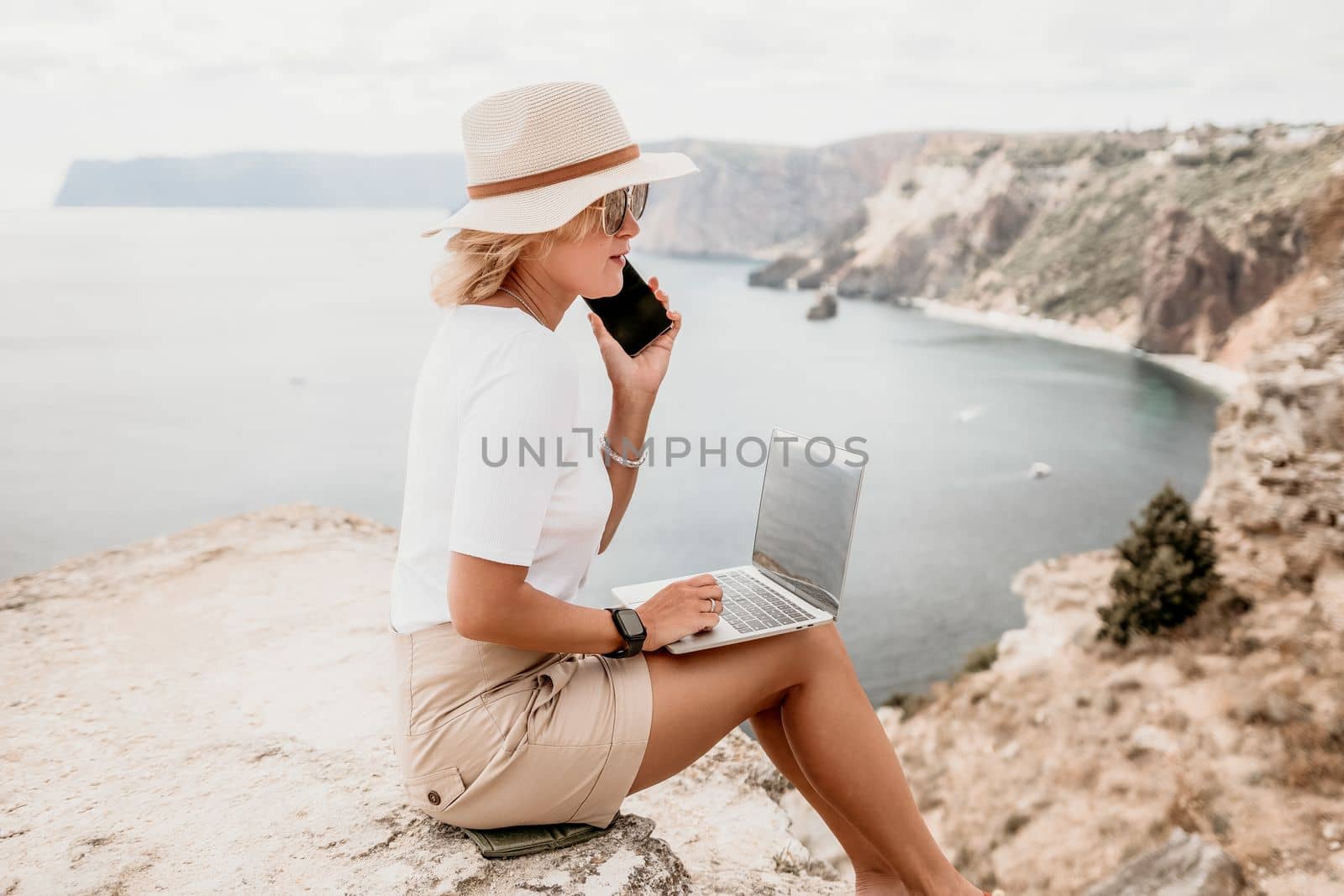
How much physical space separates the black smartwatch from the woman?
0.04ft

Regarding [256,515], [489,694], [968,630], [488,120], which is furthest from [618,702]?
[968,630]

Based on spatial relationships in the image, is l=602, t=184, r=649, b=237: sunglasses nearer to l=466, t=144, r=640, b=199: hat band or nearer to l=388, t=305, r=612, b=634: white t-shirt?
l=466, t=144, r=640, b=199: hat band

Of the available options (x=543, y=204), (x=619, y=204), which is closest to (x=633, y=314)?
(x=619, y=204)

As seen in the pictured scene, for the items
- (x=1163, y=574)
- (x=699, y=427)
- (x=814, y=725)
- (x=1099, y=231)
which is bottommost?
(x=699, y=427)

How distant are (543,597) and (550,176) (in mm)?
692

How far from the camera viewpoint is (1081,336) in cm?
6712

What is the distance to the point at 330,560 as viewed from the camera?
464 cm

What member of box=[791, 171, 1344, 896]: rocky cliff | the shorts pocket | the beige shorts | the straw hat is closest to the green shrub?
box=[791, 171, 1344, 896]: rocky cliff

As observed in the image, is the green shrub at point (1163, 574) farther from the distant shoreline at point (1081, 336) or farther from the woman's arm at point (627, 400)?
the distant shoreline at point (1081, 336)

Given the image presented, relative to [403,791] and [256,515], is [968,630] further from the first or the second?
[403,791]

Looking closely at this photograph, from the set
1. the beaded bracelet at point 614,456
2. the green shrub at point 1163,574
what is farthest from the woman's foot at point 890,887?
the green shrub at point 1163,574

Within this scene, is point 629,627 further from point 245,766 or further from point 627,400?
point 245,766

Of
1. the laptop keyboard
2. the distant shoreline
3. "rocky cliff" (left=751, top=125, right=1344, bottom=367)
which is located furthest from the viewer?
the distant shoreline

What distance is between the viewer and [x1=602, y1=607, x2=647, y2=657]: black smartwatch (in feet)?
4.98
